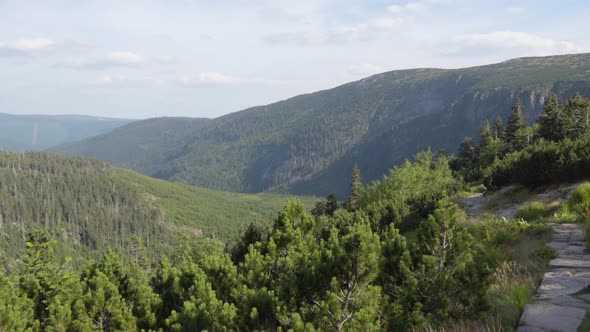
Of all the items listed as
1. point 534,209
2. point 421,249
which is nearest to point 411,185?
point 534,209

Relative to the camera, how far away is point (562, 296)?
6164 mm

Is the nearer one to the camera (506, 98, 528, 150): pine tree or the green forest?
the green forest

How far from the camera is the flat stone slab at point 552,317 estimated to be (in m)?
5.13

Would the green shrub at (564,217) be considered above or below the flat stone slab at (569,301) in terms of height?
below

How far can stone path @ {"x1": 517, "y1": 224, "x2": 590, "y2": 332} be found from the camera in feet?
17.2

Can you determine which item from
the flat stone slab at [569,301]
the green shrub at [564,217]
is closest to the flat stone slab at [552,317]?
the flat stone slab at [569,301]

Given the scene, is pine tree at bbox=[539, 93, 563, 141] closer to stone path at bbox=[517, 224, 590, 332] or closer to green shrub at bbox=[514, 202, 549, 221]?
green shrub at bbox=[514, 202, 549, 221]

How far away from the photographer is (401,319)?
6.88m

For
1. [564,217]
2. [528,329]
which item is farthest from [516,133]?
[528,329]

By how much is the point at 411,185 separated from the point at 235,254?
104ft

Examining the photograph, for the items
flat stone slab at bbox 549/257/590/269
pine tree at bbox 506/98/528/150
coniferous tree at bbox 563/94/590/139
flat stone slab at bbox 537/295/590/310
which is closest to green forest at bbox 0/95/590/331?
flat stone slab at bbox 549/257/590/269

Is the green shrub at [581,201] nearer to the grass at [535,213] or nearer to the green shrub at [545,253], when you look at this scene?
the grass at [535,213]

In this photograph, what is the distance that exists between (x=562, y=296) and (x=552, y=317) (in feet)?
3.34

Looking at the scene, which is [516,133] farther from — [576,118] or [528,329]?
[528,329]
